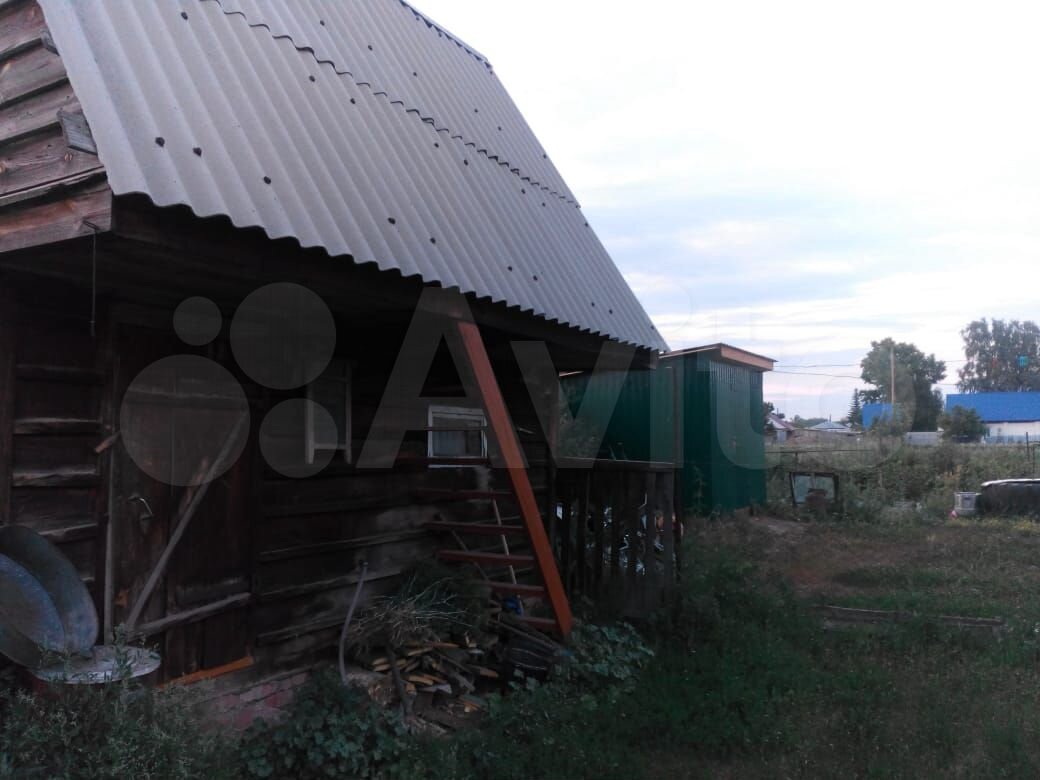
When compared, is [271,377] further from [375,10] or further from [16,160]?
[375,10]

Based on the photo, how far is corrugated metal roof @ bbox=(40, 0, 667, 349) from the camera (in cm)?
349

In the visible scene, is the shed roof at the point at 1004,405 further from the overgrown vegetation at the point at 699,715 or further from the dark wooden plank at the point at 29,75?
the dark wooden plank at the point at 29,75

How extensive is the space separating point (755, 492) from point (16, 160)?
15.5 metres

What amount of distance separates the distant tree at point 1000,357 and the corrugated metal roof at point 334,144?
6912 centimetres

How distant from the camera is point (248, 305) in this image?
492 cm

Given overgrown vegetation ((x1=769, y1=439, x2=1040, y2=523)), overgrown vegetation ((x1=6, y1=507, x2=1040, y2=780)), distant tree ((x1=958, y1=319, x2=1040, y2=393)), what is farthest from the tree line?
overgrown vegetation ((x1=6, y1=507, x2=1040, y2=780))

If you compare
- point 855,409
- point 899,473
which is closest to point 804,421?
point 855,409

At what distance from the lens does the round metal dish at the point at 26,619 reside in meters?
3.29

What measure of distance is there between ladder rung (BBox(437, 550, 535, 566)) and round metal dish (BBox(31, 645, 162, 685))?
2659 millimetres

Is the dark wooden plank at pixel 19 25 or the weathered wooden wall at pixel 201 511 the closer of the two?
the dark wooden plank at pixel 19 25

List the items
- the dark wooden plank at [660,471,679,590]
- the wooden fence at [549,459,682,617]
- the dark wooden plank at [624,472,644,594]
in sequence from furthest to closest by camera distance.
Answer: the dark wooden plank at [624,472,644,594] < the wooden fence at [549,459,682,617] < the dark wooden plank at [660,471,679,590]

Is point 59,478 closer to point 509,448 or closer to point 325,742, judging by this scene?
point 325,742

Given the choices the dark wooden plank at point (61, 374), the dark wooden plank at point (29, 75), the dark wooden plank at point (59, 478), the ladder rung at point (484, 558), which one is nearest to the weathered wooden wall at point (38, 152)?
the dark wooden plank at point (29, 75)

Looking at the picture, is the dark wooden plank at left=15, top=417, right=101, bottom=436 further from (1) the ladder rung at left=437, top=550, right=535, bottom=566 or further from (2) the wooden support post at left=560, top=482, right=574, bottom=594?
(2) the wooden support post at left=560, top=482, right=574, bottom=594
